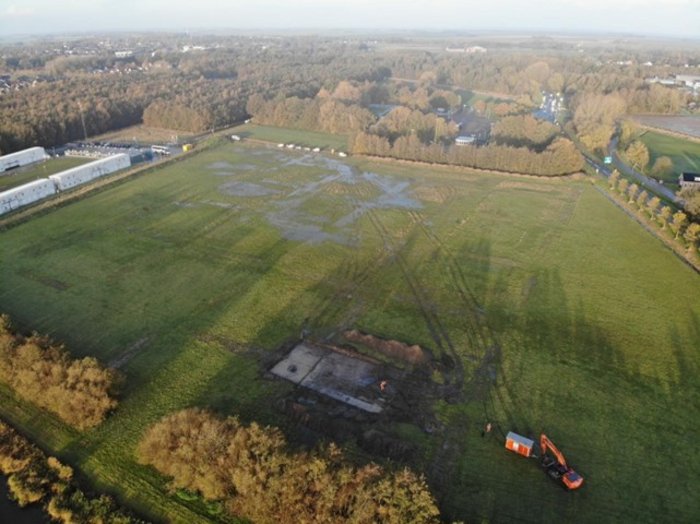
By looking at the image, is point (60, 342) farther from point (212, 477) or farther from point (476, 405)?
point (476, 405)

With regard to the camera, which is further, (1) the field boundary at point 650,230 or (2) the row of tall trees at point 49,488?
(1) the field boundary at point 650,230

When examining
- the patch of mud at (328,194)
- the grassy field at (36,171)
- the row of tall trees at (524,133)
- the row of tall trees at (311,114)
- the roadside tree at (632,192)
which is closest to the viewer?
the patch of mud at (328,194)

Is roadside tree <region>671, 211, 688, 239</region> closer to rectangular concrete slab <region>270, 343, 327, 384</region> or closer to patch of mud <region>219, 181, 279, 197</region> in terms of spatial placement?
rectangular concrete slab <region>270, 343, 327, 384</region>

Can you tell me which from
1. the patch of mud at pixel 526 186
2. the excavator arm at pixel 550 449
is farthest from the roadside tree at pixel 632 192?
the excavator arm at pixel 550 449

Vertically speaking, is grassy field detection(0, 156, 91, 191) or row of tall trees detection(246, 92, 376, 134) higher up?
row of tall trees detection(246, 92, 376, 134)

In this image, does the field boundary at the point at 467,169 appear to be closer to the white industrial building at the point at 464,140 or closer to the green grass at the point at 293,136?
the green grass at the point at 293,136

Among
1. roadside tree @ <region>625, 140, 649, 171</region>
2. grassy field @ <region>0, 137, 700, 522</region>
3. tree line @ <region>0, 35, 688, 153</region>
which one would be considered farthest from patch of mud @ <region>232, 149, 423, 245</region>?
roadside tree @ <region>625, 140, 649, 171</region>

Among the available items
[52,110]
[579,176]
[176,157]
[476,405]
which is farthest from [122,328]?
[52,110]
